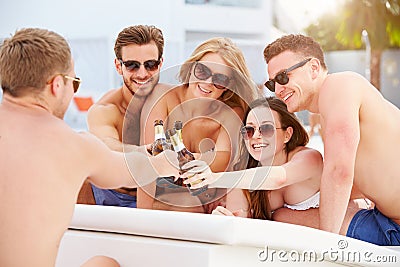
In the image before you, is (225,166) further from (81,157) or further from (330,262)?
A: (81,157)

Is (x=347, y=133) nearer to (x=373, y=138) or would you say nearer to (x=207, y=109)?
(x=373, y=138)

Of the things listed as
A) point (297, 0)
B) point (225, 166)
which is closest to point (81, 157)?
point (225, 166)

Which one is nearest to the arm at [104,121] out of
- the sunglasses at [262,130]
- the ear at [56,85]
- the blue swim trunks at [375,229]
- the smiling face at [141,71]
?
the smiling face at [141,71]

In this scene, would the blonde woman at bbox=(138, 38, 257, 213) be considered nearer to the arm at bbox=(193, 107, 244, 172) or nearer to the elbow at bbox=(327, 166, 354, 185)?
the arm at bbox=(193, 107, 244, 172)

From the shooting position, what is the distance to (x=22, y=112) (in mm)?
2357

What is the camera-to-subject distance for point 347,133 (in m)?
3.01

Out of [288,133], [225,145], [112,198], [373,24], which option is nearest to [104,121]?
[112,198]

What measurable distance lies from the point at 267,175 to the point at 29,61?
1.28 meters

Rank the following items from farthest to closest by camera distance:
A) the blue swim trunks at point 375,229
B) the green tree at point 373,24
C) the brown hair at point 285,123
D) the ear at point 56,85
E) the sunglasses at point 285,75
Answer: the green tree at point 373,24 < the brown hair at point 285,123 < the sunglasses at point 285,75 < the blue swim trunks at point 375,229 < the ear at point 56,85

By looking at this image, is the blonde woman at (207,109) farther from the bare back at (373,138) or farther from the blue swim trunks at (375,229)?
the blue swim trunks at (375,229)

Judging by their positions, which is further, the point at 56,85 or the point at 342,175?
the point at 342,175

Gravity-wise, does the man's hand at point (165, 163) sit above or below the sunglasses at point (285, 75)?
below

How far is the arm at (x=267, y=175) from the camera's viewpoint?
3168 mm

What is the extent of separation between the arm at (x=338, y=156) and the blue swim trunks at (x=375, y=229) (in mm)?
340
